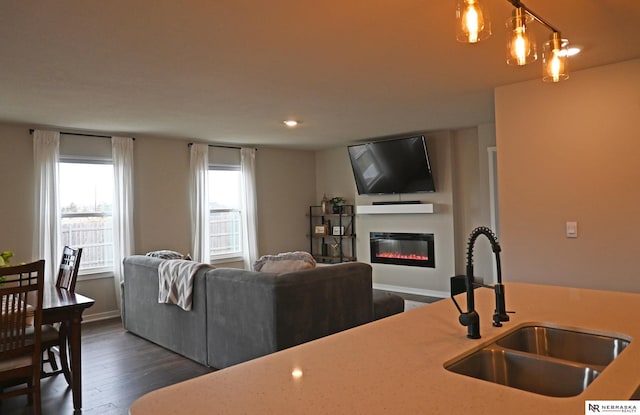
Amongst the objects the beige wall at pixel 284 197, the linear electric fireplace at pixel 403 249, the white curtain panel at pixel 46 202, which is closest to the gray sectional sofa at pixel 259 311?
the white curtain panel at pixel 46 202

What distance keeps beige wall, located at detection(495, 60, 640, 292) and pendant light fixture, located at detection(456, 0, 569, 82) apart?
184 centimetres

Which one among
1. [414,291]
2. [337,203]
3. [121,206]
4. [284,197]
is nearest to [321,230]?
[337,203]

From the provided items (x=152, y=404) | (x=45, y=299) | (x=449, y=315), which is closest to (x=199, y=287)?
(x=45, y=299)

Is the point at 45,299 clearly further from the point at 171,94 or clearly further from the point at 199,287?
the point at 171,94

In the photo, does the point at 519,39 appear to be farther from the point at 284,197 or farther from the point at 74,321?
the point at 284,197

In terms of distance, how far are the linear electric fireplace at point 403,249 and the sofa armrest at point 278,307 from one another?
121 inches

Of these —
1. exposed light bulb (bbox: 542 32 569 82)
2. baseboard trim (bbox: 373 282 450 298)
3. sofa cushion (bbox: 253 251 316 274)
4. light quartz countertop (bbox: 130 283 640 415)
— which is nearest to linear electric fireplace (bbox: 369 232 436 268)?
baseboard trim (bbox: 373 282 450 298)

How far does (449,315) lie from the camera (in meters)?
1.78

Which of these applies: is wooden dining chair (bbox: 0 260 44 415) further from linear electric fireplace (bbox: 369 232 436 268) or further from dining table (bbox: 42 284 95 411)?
linear electric fireplace (bbox: 369 232 436 268)

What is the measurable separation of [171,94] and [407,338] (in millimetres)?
3307

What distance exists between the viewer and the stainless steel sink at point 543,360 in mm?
1312

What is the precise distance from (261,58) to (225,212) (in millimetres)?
4304

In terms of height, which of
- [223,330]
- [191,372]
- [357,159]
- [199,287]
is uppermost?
[357,159]

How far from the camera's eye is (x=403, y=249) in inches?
278
